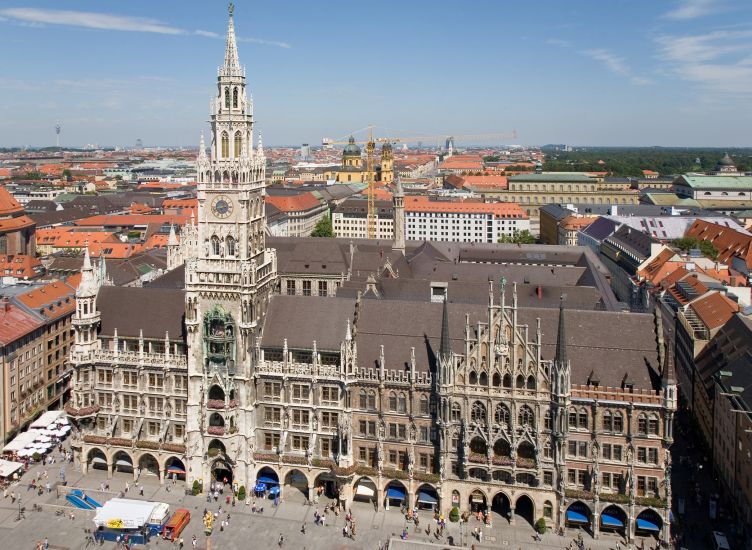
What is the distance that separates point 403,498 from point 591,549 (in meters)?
21.2

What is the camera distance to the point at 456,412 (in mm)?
84875

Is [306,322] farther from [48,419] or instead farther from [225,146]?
[48,419]

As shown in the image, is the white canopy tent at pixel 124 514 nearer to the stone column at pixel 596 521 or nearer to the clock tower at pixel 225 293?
the clock tower at pixel 225 293

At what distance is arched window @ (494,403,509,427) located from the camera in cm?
8338

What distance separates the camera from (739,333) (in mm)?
98812

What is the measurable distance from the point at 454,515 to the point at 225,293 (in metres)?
36.6

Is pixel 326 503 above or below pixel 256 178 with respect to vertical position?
below

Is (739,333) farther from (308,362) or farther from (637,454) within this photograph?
(308,362)

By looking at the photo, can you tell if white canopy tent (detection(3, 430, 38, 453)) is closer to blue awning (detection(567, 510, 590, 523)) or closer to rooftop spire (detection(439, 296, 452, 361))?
rooftop spire (detection(439, 296, 452, 361))

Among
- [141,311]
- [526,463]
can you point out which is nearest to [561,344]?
[526,463]

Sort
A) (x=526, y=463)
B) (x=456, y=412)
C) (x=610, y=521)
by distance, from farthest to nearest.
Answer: (x=456, y=412), (x=526, y=463), (x=610, y=521)

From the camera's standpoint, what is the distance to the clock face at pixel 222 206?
9069 cm

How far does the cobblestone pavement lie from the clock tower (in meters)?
5.91

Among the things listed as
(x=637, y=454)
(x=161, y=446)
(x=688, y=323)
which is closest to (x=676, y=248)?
(x=688, y=323)
